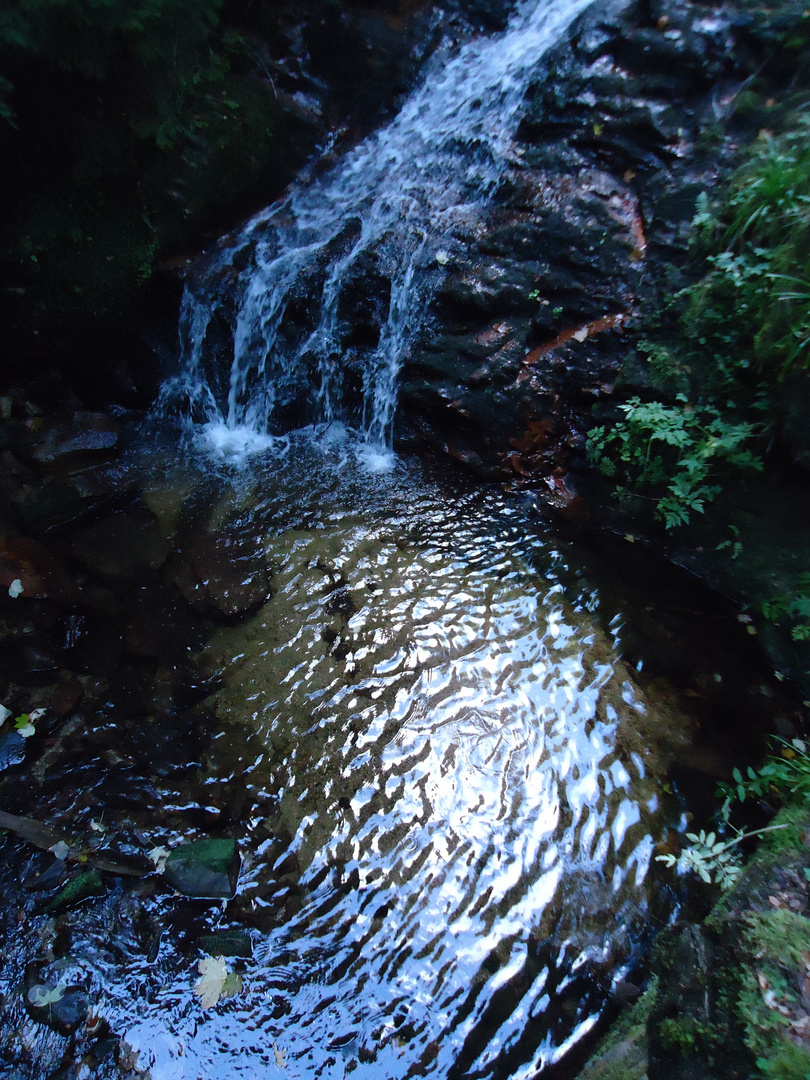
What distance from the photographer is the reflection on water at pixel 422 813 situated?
7.76 ft

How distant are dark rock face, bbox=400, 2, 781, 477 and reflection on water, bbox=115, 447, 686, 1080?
4.27 feet

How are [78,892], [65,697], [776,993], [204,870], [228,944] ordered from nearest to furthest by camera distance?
[776,993] < [228,944] < [78,892] < [204,870] < [65,697]

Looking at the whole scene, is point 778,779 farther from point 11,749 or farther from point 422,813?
point 11,749

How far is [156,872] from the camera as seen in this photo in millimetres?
2801

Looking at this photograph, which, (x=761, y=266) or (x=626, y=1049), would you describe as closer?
(x=626, y=1049)

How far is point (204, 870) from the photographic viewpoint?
278cm

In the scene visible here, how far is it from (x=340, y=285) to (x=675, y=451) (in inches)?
158

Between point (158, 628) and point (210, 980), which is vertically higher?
point (158, 628)

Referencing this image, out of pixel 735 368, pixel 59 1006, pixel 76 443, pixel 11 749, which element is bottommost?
pixel 59 1006

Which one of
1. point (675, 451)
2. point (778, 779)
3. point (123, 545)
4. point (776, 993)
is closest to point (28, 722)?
point (123, 545)

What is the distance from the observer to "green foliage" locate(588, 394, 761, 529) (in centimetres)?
412

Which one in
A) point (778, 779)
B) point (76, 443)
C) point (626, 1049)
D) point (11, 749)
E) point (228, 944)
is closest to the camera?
point (626, 1049)

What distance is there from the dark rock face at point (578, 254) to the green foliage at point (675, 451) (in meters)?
0.49

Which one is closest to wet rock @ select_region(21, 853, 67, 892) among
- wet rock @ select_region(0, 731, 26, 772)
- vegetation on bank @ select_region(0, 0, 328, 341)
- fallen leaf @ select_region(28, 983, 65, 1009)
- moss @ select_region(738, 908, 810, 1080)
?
fallen leaf @ select_region(28, 983, 65, 1009)
